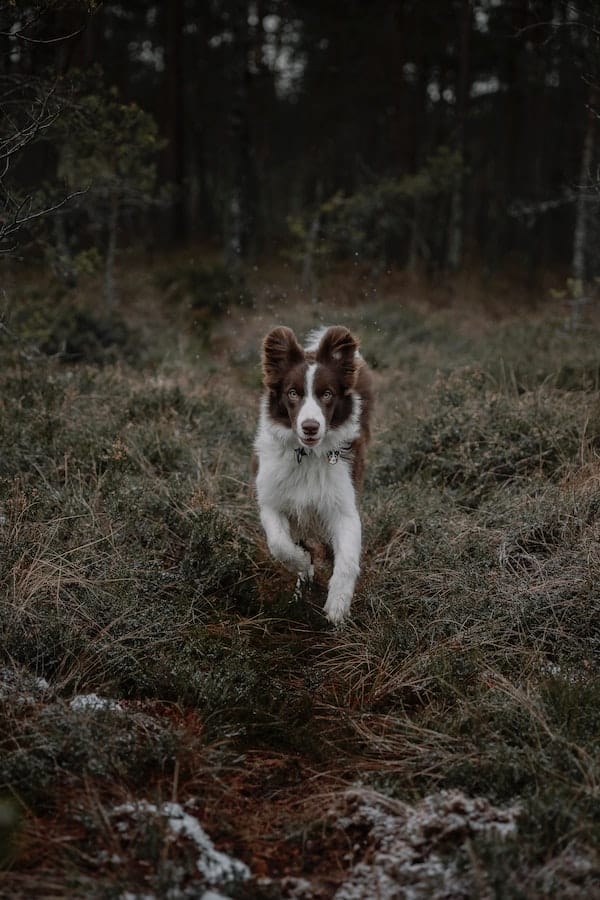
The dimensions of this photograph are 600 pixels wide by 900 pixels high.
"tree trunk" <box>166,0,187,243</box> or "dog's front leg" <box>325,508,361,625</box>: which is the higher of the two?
"tree trunk" <box>166,0,187,243</box>

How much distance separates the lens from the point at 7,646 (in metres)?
3.78

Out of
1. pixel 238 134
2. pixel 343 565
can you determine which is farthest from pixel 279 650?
pixel 238 134

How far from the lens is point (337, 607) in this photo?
15.2 ft

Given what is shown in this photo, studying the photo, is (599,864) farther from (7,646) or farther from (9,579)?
(9,579)

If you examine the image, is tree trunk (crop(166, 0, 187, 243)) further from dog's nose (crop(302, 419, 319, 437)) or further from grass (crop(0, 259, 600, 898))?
dog's nose (crop(302, 419, 319, 437))

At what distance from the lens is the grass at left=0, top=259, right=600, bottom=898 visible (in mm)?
2836

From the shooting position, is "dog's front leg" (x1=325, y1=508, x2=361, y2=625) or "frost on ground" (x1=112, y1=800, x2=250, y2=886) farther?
"dog's front leg" (x1=325, y1=508, x2=361, y2=625)

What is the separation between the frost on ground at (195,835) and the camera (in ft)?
8.89

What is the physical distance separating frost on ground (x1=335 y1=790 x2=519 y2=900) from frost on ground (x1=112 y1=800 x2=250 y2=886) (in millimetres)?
365

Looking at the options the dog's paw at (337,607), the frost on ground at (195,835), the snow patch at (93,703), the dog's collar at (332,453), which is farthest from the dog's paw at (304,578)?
the frost on ground at (195,835)

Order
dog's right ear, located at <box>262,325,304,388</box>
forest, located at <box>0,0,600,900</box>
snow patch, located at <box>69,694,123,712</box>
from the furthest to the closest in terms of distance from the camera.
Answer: dog's right ear, located at <box>262,325,304,388</box>
snow patch, located at <box>69,694,123,712</box>
forest, located at <box>0,0,600,900</box>

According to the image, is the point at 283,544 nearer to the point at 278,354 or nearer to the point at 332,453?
the point at 332,453

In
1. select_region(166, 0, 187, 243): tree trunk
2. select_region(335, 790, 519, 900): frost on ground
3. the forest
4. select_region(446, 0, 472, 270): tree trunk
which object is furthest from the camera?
select_region(166, 0, 187, 243): tree trunk

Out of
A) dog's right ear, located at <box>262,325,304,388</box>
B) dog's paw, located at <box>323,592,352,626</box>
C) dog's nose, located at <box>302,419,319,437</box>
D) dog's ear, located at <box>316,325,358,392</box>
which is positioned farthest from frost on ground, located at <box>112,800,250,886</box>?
dog's ear, located at <box>316,325,358,392</box>
